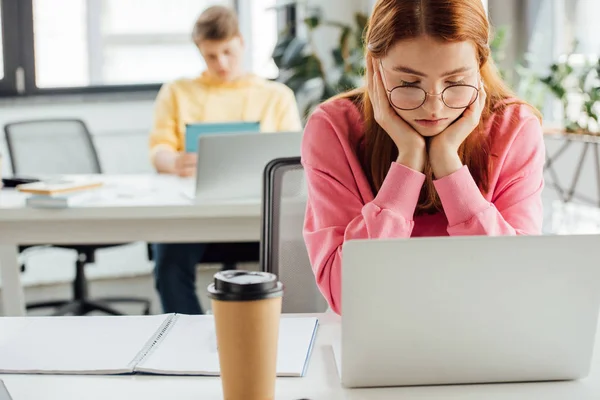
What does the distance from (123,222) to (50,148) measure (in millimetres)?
1239

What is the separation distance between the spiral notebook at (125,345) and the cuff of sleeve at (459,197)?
0.92ft

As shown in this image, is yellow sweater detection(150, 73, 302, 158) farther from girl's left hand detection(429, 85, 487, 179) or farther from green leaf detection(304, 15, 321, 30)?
girl's left hand detection(429, 85, 487, 179)

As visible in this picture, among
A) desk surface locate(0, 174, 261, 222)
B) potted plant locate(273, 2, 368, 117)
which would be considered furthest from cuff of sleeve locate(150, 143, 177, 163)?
potted plant locate(273, 2, 368, 117)

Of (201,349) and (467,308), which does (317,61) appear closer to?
(201,349)

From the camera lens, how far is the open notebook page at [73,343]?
96 centimetres

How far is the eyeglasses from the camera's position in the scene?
4.04ft

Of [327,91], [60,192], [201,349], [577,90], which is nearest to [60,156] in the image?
[60,192]

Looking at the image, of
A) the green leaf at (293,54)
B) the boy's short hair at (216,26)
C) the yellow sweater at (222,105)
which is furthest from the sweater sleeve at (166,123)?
the green leaf at (293,54)

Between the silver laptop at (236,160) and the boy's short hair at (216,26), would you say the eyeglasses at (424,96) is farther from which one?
the boy's short hair at (216,26)

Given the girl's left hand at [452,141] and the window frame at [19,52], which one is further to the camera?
the window frame at [19,52]

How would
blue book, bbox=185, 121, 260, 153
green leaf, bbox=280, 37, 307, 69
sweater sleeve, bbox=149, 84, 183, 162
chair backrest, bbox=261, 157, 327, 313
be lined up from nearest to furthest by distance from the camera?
chair backrest, bbox=261, 157, 327, 313
blue book, bbox=185, 121, 260, 153
sweater sleeve, bbox=149, 84, 183, 162
green leaf, bbox=280, 37, 307, 69

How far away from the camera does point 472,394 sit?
2.84 ft

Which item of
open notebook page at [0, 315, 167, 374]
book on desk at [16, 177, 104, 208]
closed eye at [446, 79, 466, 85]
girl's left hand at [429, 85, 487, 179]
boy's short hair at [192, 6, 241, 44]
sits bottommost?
book on desk at [16, 177, 104, 208]

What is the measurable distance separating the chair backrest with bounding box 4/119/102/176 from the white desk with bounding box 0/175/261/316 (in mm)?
929
